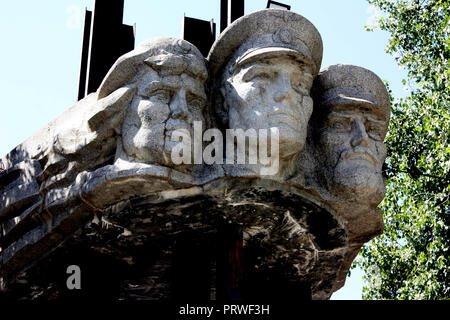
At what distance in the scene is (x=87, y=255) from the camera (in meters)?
5.53

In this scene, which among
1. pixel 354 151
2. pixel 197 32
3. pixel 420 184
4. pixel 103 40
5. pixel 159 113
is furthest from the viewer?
pixel 420 184

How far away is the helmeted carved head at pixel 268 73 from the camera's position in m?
5.20

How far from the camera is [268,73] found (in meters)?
5.34

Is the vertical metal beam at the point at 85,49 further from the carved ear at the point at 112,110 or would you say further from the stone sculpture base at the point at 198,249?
the stone sculpture base at the point at 198,249

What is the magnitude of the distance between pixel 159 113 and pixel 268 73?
0.82 meters

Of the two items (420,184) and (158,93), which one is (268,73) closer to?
(158,93)

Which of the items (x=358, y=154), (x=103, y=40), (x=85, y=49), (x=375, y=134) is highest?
(x=85, y=49)

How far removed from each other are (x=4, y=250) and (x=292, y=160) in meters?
2.23

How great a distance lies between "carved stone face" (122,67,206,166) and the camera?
197 inches

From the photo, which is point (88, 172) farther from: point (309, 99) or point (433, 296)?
point (433, 296)

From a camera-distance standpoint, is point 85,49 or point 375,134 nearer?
point 375,134

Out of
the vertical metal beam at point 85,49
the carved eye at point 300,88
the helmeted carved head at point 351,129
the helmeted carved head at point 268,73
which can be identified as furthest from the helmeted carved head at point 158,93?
the vertical metal beam at point 85,49

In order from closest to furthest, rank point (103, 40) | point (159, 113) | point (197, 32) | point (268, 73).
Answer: point (159, 113) → point (268, 73) → point (103, 40) → point (197, 32)

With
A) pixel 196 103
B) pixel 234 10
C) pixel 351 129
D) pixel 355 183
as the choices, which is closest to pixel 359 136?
pixel 351 129
